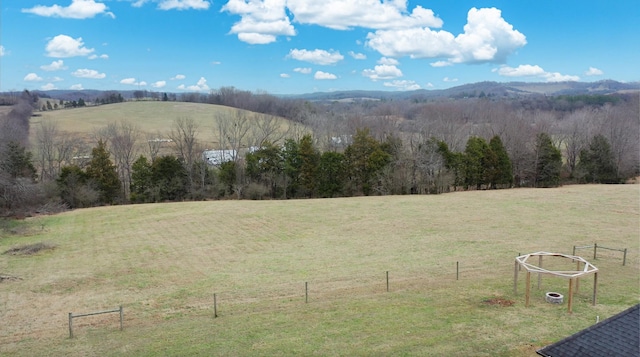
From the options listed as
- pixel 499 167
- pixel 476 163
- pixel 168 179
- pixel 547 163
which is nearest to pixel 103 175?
pixel 168 179

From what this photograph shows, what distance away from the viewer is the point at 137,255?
26.0m

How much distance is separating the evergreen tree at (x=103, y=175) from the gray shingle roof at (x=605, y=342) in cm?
4736

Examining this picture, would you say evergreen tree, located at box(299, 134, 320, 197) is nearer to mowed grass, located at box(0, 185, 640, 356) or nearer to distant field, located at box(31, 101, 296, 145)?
mowed grass, located at box(0, 185, 640, 356)

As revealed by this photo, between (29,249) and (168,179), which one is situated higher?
(168,179)

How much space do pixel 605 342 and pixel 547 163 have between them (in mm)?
50416

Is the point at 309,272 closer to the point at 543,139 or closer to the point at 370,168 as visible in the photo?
the point at 370,168

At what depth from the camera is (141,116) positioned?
9881 centimetres

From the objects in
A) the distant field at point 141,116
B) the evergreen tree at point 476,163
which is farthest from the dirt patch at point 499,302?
the distant field at point 141,116

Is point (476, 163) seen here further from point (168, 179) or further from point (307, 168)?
point (168, 179)

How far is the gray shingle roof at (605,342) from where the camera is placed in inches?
327

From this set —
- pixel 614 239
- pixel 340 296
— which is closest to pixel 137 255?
pixel 340 296

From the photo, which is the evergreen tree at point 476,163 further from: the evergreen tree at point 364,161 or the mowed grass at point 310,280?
the mowed grass at point 310,280

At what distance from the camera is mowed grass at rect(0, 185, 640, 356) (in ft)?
45.4

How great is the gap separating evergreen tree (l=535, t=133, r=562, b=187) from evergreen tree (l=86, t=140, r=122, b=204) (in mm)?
51566
